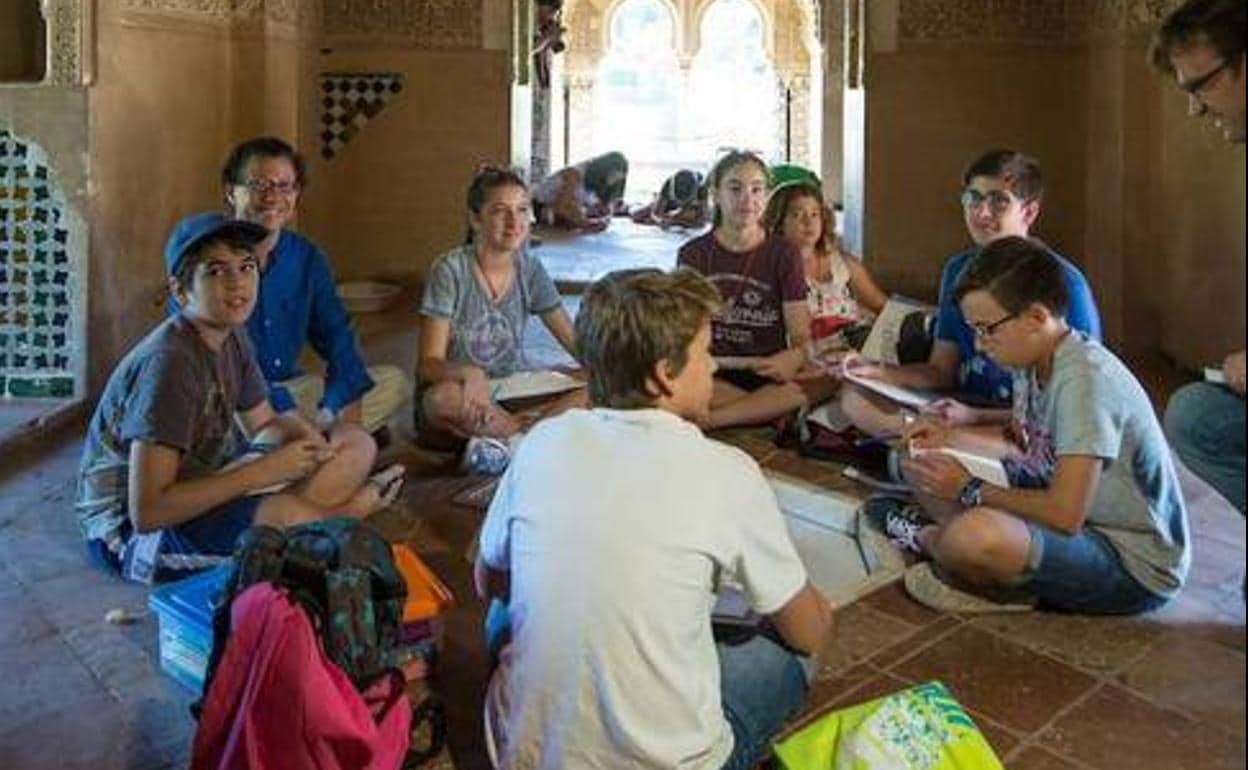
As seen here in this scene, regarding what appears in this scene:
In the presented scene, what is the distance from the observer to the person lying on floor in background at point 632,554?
6.12ft

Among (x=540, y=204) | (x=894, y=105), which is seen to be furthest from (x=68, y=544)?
(x=540, y=204)

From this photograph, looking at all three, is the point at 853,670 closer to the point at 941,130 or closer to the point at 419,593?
the point at 419,593

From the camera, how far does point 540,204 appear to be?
46.1 feet

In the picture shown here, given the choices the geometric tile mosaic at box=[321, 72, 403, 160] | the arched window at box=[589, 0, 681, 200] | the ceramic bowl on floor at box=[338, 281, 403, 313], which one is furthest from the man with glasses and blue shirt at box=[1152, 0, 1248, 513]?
the arched window at box=[589, 0, 681, 200]

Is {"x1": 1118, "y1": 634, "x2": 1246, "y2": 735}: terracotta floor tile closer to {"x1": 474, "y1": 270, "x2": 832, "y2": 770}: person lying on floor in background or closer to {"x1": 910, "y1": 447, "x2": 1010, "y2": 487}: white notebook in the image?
{"x1": 474, "y1": 270, "x2": 832, "y2": 770}: person lying on floor in background

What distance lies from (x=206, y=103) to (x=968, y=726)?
19.3 ft

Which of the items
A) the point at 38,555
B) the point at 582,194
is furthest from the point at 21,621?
the point at 582,194

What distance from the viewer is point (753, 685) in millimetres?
A: 2227

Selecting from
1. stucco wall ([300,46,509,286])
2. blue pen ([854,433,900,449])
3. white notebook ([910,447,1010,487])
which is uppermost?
stucco wall ([300,46,509,286])

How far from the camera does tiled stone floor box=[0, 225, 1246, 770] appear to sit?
2.46m

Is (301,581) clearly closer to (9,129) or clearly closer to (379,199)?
Answer: (9,129)

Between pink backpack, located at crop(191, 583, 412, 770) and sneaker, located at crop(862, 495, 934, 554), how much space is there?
1788 mm

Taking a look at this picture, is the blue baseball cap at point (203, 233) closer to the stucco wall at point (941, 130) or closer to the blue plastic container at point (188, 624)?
the blue plastic container at point (188, 624)

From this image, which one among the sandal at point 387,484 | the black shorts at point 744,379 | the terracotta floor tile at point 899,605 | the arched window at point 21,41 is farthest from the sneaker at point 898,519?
the arched window at point 21,41
